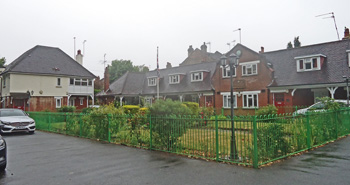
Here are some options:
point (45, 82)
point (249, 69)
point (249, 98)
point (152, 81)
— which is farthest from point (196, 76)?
point (45, 82)

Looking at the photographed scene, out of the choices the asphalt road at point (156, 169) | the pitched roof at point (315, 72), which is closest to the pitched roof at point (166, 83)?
the pitched roof at point (315, 72)

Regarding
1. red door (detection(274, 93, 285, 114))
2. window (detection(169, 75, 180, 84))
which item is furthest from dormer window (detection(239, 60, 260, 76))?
window (detection(169, 75, 180, 84))

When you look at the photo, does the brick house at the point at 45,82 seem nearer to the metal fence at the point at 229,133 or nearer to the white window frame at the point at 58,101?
the white window frame at the point at 58,101

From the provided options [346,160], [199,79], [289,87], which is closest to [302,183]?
[346,160]

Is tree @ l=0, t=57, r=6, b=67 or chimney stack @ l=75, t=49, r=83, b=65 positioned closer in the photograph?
chimney stack @ l=75, t=49, r=83, b=65

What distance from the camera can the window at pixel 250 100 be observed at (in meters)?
24.9

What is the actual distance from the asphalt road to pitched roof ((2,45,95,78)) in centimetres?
2772

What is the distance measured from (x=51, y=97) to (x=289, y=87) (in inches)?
1189

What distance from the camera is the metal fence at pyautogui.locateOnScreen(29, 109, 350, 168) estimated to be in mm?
6875

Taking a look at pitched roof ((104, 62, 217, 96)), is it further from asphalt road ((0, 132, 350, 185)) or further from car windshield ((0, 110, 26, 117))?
asphalt road ((0, 132, 350, 185))

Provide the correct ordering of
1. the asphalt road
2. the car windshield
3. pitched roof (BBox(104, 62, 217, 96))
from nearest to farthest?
the asphalt road → the car windshield → pitched roof (BBox(104, 62, 217, 96))

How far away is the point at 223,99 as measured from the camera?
2733 centimetres

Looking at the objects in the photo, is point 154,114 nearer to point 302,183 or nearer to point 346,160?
point 302,183

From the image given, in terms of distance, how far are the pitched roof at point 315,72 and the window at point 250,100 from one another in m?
2.38
